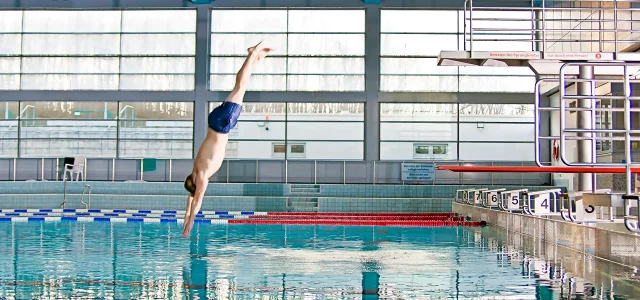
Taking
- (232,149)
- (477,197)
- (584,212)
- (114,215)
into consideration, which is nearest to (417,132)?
(232,149)

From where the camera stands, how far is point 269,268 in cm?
850

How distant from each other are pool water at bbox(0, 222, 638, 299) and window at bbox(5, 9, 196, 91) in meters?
12.2

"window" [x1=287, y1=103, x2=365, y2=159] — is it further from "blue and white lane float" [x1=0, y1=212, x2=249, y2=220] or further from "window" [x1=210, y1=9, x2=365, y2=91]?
"blue and white lane float" [x1=0, y1=212, x2=249, y2=220]

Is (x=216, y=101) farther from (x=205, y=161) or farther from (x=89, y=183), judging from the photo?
(x=205, y=161)

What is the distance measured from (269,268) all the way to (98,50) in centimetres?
1957

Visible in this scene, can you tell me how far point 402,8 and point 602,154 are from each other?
31.4 feet

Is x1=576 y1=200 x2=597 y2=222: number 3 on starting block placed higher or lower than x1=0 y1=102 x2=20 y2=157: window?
lower

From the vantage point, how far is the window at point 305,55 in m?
25.4

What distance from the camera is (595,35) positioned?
18203mm

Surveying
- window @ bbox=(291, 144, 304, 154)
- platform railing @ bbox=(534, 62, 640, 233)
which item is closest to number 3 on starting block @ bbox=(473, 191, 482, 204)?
platform railing @ bbox=(534, 62, 640, 233)

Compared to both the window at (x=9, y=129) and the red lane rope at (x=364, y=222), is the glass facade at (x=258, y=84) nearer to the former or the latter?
the window at (x=9, y=129)

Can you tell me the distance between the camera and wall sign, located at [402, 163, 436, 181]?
79.4ft

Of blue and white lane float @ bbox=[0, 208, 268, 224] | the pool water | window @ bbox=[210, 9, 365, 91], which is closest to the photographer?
the pool water

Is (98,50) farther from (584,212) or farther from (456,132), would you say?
(584,212)
